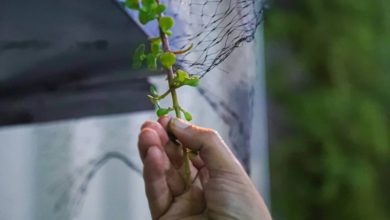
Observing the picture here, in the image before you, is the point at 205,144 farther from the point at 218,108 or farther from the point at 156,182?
the point at 218,108

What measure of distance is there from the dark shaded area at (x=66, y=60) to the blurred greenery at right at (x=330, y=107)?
0.81 m

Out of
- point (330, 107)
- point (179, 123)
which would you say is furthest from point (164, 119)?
point (330, 107)

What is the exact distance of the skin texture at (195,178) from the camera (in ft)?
2.26

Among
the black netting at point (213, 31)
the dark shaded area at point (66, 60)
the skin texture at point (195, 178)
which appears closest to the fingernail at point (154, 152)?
the skin texture at point (195, 178)

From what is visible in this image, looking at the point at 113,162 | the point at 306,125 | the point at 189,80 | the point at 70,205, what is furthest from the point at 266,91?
the point at 189,80

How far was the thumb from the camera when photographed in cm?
68

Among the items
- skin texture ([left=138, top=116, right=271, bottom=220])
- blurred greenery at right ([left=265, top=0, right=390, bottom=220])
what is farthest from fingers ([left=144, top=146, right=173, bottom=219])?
blurred greenery at right ([left=265, top=0, right=390, bottom=220])

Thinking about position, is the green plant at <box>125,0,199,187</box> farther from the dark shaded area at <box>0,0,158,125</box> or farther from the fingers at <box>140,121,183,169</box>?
the dark shaded area at <box>0,0,158,125</box>

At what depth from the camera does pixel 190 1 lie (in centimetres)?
82

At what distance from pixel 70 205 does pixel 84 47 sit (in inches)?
9.0

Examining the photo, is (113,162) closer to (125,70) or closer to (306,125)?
(125,70)

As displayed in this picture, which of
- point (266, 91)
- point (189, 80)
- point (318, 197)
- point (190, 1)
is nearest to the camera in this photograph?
point (189, 80)

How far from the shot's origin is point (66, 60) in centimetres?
87

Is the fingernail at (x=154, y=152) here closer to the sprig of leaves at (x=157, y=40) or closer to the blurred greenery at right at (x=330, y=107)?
the sprig of leaves at (x=157, y=40)
